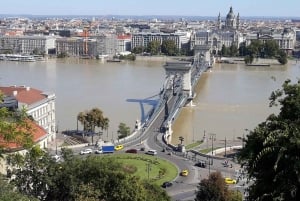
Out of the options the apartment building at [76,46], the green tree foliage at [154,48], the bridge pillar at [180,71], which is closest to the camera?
the bridge pillar at [180,71]

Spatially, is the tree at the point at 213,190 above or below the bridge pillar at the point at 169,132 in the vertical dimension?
above

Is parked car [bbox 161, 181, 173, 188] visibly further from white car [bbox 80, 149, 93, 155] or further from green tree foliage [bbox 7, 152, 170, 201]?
green tree foliage [bbox 7, 152, 170, 201]

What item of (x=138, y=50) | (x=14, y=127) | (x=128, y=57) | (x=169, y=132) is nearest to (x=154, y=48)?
(x=138, y=50)

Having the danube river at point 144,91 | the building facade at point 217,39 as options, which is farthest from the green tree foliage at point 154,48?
the danube river at point 144,91

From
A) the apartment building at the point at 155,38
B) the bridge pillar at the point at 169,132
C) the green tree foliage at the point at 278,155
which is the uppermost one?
the green tree foliage at the point at 278,155

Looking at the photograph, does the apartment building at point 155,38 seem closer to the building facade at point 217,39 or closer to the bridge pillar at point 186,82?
the building facade at point 217,39

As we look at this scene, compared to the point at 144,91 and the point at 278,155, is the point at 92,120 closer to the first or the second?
the point at 144,91

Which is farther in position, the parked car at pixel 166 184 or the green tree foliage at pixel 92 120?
the green tree foliage at pixel 92 120

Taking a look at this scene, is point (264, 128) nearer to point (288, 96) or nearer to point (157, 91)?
point (288, 96)
